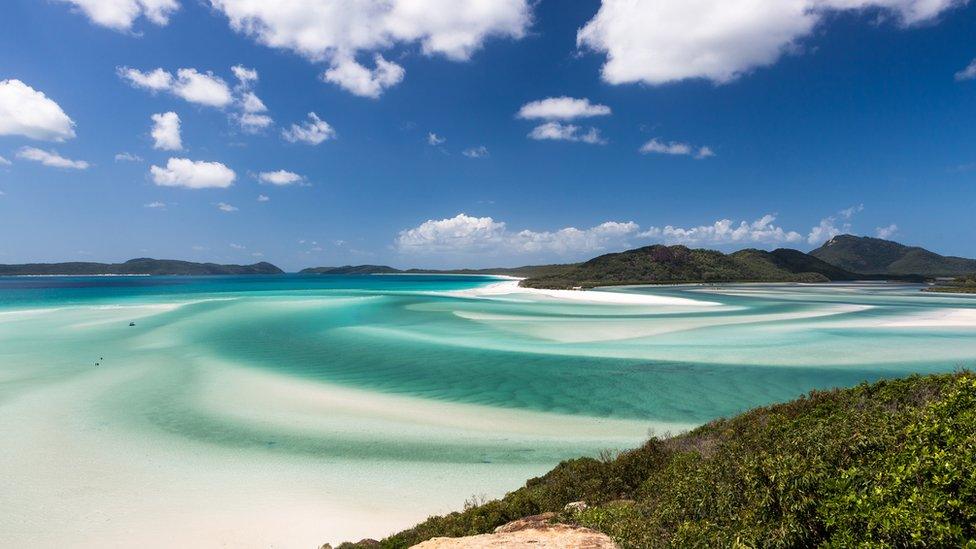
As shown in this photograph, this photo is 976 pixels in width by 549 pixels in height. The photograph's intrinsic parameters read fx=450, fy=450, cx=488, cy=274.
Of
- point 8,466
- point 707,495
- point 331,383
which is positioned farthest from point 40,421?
point 707,495

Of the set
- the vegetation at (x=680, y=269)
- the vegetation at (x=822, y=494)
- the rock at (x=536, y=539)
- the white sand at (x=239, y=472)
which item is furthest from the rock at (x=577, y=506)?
the vegetation at (x=680, y=269)

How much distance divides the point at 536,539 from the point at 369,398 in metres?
13.4

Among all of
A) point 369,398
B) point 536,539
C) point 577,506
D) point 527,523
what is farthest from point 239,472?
point 536,539

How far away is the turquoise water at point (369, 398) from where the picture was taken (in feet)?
36.8

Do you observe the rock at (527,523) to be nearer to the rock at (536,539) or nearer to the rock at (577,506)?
the rock at (536,539)

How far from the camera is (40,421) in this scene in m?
15.6

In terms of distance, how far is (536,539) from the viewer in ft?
20.2

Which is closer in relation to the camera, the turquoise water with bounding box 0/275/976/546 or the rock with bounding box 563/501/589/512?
the rock with bounding box 563/501/589/512

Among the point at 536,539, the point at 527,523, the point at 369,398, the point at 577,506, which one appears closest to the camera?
the point at 536,539

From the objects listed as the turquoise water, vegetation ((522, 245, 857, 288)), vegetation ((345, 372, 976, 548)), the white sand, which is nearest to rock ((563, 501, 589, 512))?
Answer: vegetation ((345, 372, 976, 548))

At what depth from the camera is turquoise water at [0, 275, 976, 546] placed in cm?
1122

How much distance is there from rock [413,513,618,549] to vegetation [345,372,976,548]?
206mm

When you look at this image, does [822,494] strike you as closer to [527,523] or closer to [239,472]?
[527,523]

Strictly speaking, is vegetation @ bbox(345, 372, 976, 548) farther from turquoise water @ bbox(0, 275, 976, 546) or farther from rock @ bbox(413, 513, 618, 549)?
turquoise water @ bbox(0, 275, 976, 546)
